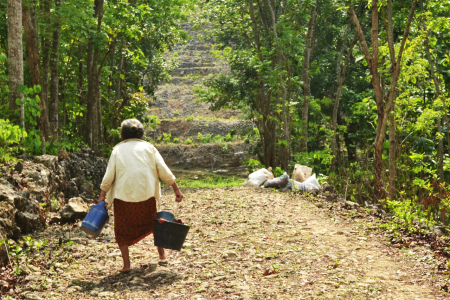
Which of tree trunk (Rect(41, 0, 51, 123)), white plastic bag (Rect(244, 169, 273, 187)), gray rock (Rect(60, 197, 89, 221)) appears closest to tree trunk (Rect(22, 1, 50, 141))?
tree trunk (Rect(41, 0, 51, 123))

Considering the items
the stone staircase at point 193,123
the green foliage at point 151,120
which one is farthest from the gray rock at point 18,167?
the stone staircase at point 193,123

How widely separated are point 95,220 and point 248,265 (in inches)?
73.4

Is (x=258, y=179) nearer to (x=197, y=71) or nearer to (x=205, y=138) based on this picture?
(x=205, y=138)

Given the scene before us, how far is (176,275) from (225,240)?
1789 mm

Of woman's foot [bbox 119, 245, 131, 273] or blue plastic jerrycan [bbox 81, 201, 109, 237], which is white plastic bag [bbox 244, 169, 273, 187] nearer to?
woman's foot [bbox 119, 245, 131, 273]

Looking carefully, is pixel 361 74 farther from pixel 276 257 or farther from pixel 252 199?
pixel 276 257

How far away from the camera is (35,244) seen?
6398mm

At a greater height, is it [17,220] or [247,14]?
[247,14]

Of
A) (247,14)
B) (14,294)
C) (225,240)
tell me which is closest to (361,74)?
(247,14)

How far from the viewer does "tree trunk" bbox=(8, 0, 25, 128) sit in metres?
8.79

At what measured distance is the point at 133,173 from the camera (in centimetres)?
558

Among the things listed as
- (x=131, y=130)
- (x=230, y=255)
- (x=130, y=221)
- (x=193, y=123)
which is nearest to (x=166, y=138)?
(x=193, y=123)

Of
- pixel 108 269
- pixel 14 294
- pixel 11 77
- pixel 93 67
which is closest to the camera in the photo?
pixel 14 294

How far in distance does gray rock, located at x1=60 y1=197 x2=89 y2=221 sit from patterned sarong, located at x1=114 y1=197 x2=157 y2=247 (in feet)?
8.86
